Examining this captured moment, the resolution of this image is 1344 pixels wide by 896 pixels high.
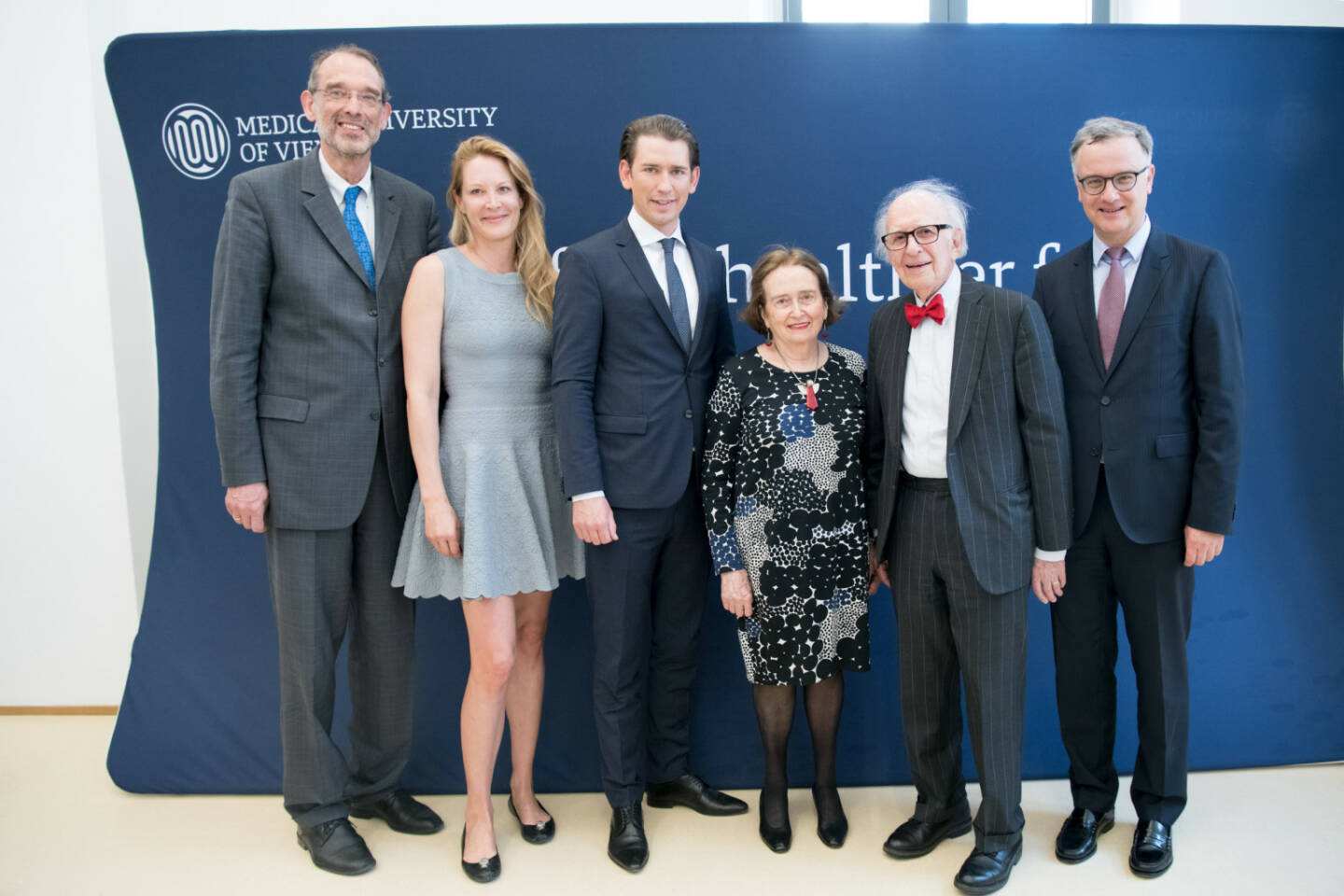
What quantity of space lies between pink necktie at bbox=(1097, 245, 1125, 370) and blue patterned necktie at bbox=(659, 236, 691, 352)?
1046 millimetres

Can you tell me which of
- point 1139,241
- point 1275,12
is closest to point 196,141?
point 1139,241

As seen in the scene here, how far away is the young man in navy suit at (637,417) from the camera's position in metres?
2.11

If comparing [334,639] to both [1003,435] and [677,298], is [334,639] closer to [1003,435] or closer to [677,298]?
[677,298]

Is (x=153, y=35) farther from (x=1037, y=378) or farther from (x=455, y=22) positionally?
(x=1037, y=378)

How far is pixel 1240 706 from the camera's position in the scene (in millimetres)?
2752

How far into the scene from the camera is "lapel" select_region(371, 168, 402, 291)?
86.4 inches

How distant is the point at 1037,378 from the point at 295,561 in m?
1.92

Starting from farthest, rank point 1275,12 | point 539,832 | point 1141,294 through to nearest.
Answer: point 1275,12 → point 539,832 → point 1141,294

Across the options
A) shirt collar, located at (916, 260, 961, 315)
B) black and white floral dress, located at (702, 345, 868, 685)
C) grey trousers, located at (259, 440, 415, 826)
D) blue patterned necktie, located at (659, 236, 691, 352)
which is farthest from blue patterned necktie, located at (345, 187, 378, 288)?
shirt collar, located at (916, 260, 961, 315)

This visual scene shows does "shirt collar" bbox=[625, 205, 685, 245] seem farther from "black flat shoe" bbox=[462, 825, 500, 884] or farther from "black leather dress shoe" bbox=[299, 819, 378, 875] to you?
"black leather dress shoe" bbox=[299, 819, 378, 875]

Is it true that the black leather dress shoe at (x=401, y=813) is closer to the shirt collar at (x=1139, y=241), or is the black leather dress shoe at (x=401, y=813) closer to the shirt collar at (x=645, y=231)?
the shirt collar at (x=645, y=231)

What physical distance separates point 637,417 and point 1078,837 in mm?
1648

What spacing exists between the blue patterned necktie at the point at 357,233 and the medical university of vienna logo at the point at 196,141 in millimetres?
786

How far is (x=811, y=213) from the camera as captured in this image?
106 inches
